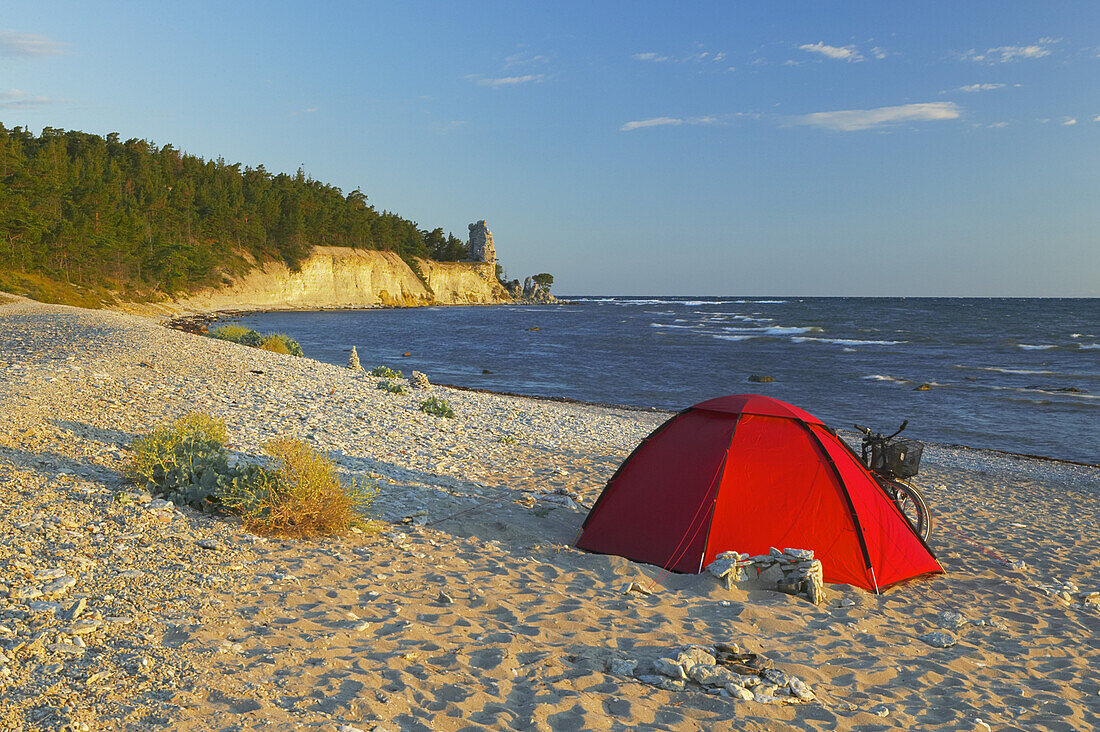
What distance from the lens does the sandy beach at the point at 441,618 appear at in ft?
13.5

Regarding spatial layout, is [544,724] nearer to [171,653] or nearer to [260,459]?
→ [171,653]

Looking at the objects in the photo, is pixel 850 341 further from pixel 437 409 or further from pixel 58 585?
pixel 58 585

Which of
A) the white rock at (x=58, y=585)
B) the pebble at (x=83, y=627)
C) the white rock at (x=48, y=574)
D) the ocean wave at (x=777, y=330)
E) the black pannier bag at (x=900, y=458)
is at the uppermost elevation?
the ocean wave at (x=777, y=330)

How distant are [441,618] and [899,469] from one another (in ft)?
19.0

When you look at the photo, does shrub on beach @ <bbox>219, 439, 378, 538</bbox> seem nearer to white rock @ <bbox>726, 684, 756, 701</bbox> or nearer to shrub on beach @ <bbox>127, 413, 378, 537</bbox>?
shrub on beach @ <bbox>127, 413, 378, 537</bbox>

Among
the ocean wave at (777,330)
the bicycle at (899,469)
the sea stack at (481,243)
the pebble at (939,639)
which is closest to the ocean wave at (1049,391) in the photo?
the bicycle at (899,469)

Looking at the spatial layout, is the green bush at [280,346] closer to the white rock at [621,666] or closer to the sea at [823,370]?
the sea at [823,370]

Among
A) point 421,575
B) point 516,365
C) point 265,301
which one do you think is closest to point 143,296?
point 265,301

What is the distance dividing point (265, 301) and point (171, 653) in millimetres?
91156

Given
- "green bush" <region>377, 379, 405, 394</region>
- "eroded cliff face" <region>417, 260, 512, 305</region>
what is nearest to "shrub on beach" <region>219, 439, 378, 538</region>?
"green bush" <region>377, 379, 405, 394</region>

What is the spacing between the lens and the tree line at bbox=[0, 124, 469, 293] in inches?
2093

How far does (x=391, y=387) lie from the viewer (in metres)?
17.1

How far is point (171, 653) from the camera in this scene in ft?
14.4

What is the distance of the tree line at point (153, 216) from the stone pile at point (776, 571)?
54.4 meters
